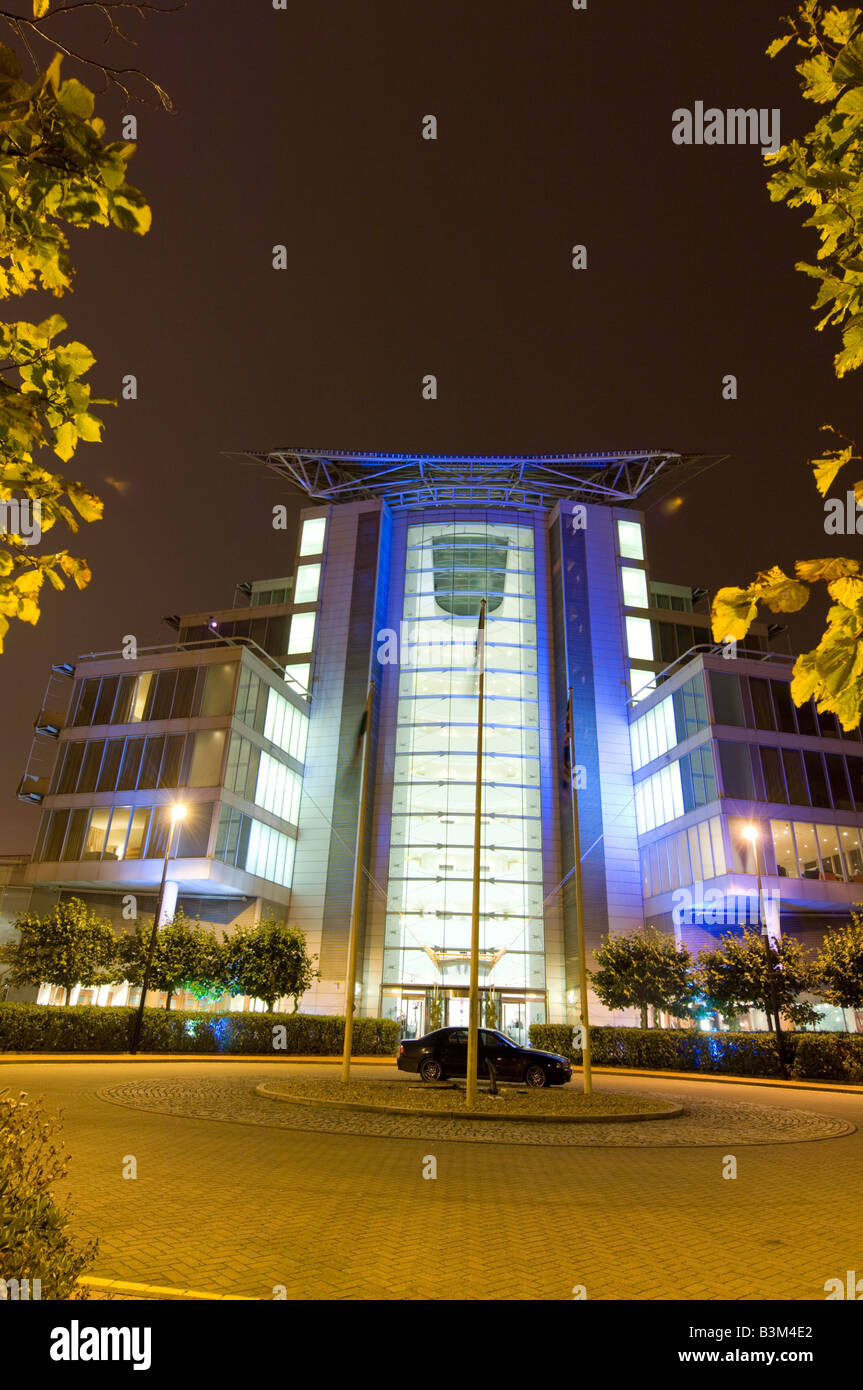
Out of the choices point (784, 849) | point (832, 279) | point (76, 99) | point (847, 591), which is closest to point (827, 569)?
point (847, 591)

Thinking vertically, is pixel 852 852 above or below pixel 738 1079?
above

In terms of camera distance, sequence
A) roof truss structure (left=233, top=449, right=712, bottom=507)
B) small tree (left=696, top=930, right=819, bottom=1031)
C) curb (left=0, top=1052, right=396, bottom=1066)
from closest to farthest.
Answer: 1. curb (left=0, top=1052, right=396, bottom=1066)
2. small tree (left=696, top=930, right=819, bottom=1031)
3. roof truss structure (left=233, top=449, right=712, bottom=507)

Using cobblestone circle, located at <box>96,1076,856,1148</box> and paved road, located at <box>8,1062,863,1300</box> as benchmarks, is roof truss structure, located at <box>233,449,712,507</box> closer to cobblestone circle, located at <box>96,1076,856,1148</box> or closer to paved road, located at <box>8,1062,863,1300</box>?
cobblestone circle, located at <box>96,1076,856,1148</box>

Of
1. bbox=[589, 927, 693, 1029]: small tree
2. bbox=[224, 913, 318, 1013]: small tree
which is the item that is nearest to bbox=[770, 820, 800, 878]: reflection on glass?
bbox=[589, 927, 693, 1029]: small tree

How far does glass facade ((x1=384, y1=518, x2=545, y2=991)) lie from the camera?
165ft

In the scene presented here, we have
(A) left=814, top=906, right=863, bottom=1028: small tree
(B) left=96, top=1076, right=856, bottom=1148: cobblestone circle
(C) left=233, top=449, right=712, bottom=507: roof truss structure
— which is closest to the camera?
(B) left=96, top=1076, right=856, bottom=1148: cobblestone circle

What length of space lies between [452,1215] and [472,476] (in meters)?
62.0

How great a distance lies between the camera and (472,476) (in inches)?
2542

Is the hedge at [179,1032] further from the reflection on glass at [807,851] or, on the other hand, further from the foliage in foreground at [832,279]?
the foliage in foreground at [832,279]

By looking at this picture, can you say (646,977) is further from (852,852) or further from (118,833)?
(118,833)

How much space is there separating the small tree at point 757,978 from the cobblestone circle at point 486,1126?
13693 millimetres

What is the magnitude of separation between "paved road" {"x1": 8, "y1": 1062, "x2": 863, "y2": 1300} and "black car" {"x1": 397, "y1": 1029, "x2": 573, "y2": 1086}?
9349 millimetres

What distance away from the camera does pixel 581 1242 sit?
627 centimetres

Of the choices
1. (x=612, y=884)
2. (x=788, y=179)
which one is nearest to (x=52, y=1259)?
(x=788, y=179)
